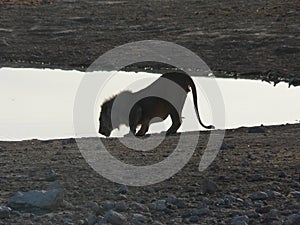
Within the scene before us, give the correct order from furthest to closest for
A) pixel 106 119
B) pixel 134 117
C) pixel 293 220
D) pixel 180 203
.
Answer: pixel 106 119 < pixel 134 117 < pixel 180 203 < pixel 293 220

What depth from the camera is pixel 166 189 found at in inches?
338

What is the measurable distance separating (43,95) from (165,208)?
10.2 meters

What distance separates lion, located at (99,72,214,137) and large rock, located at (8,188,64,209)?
16.5 feet

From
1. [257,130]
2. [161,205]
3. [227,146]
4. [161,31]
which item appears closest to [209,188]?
[161,205]

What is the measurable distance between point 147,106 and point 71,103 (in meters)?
3.65

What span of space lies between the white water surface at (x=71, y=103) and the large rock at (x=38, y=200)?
5235 mm

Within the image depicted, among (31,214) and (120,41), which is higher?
(120,41)

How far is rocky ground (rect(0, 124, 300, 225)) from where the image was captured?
7.64 meters

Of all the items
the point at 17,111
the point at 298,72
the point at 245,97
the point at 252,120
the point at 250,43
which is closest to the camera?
the point at 252,120

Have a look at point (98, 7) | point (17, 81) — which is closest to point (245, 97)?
point (17, 81)

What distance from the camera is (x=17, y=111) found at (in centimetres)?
1584

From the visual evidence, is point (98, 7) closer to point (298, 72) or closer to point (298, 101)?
point (298, 72)

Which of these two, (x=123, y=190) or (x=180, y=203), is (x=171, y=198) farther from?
(x=123, y=190)

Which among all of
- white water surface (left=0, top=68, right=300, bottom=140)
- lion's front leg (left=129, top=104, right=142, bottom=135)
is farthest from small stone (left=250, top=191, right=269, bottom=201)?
white water surface (left=0, top=68, right=300, bottom=140)
